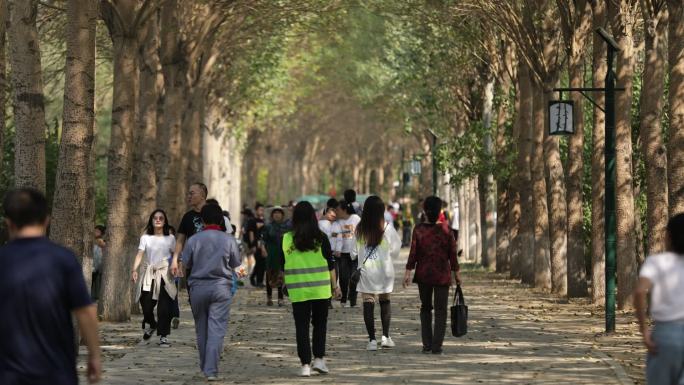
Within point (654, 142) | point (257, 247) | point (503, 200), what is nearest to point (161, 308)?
point (654, 142)

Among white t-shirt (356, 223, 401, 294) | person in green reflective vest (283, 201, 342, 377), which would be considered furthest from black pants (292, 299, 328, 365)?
white t-shirt (356, 223, 401, 294)

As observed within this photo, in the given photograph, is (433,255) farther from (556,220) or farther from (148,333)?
(556,220)

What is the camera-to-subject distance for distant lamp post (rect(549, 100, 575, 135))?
23328 millimetres

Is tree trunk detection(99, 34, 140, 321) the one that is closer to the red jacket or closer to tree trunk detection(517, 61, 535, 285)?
the red jacket

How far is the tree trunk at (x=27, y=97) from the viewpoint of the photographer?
62.2 ft

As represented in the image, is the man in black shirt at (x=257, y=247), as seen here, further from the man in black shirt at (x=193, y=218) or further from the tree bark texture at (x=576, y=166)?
the man in black shirt at (x=193, y=218)

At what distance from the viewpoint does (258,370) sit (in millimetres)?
15789

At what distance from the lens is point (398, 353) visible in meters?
17.4

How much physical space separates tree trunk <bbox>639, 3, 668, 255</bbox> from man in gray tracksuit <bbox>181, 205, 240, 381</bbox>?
8.45 meters

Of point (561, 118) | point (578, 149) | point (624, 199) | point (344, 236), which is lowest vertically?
point (344, 236)

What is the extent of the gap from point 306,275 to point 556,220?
49.0 ft

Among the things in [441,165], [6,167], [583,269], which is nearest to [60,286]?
[583,269]

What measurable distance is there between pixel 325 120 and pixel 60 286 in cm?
8282

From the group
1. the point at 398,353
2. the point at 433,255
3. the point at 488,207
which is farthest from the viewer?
the point at 488,207
